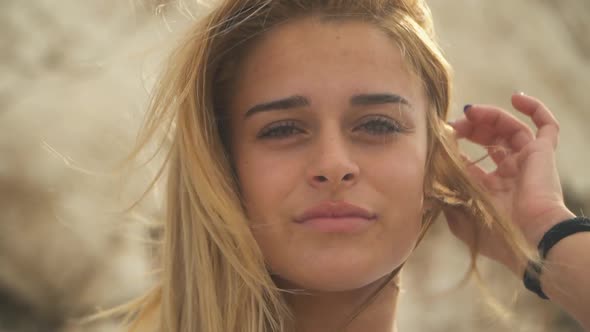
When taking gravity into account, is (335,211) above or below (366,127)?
→ below

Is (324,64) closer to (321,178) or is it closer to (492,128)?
(321,178)

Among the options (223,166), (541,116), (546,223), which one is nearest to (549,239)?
(546,223)

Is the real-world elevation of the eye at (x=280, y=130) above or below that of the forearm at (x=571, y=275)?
above

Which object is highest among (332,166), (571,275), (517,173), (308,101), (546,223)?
(308,101)

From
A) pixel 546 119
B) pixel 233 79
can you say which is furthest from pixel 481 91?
pixel 233 79

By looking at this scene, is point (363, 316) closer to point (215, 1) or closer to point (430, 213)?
point (430, 213)

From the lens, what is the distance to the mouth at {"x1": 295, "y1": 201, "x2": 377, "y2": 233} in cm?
128

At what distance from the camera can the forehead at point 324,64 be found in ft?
4.42

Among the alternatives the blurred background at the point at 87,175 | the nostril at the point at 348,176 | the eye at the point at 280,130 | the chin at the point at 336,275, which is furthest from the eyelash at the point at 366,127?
the blurred background at the point at 87,175

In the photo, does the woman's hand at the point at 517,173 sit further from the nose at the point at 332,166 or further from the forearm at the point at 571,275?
the nose at the point at 332,166

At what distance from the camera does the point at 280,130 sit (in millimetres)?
1385

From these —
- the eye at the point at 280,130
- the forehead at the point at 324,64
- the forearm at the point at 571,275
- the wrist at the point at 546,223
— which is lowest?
the forearm at the point at 571,275

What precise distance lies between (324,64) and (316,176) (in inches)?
9.0

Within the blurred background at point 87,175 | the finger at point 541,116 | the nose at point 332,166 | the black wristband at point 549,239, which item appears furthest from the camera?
the blurred background at point 87,175
